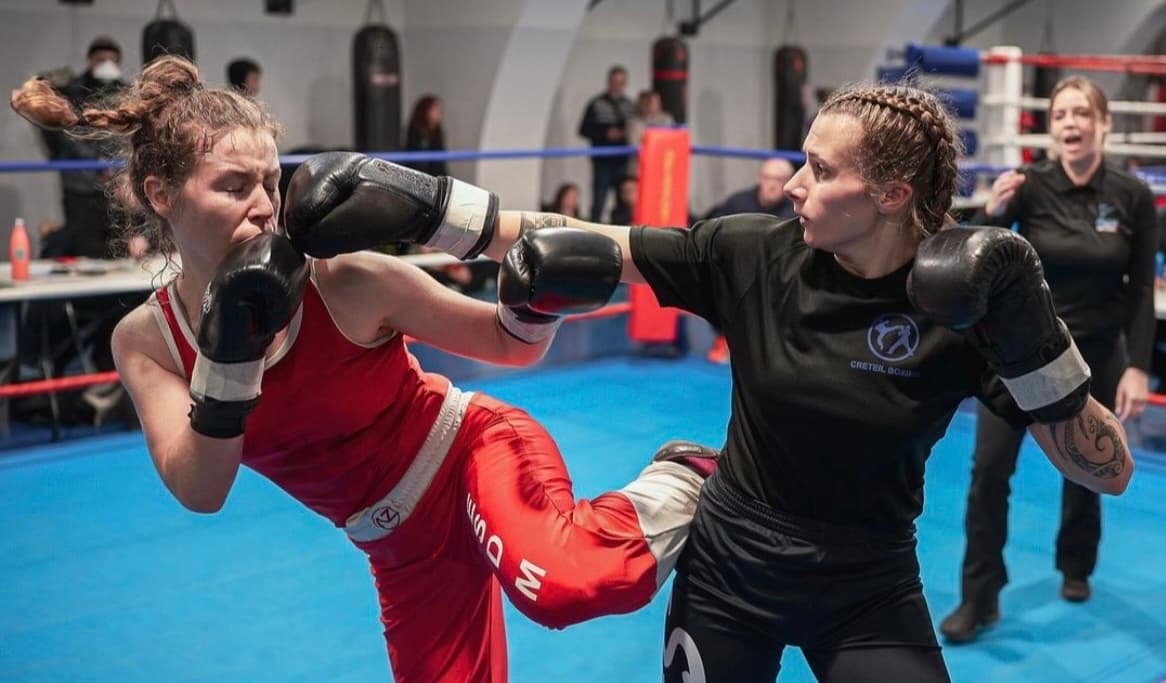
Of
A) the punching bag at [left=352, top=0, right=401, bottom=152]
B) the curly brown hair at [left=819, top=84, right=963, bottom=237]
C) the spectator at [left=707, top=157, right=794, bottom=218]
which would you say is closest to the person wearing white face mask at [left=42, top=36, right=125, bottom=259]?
the punching bag at [left=352, top=0, right=401, bottom=152]

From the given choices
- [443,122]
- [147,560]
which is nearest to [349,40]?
[443,122]

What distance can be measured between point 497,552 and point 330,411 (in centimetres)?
30

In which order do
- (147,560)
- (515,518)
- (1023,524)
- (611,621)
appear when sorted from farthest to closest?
(1023,524) < (147,560) < (611,621) < (515,518)

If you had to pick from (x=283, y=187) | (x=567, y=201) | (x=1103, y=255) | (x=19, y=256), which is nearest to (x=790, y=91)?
(x=567, y=201)

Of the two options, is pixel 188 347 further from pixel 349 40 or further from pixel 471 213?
pixel 349 40

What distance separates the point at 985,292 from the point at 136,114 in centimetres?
106

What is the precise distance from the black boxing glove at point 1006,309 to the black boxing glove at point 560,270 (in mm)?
373

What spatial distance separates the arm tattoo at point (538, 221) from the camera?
181 cm

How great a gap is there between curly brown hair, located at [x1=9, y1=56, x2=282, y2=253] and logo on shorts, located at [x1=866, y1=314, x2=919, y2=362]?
0.81 metres

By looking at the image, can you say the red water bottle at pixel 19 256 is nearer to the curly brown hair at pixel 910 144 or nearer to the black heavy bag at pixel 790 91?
the curly brown hair at pixel 910 144

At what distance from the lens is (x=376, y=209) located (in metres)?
1.62

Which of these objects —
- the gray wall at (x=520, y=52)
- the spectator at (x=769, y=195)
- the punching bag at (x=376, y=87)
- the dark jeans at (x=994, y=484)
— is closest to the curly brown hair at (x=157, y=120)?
the dark jeans at (x=994, y=484)

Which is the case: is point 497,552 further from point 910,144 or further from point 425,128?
point 425,128

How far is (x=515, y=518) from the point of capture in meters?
1.61
